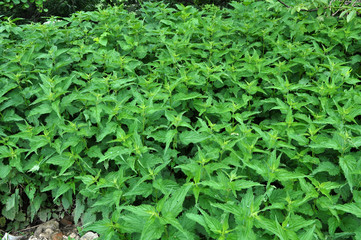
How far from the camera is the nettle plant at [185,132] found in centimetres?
206

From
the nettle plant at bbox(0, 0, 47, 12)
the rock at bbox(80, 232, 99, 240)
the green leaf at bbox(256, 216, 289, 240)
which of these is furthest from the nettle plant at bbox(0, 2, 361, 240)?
the nettle plant at bbox(0, 0, 47, 12)

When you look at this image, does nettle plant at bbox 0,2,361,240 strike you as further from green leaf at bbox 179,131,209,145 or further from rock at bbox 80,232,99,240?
rock at bbox 80,232,99,240

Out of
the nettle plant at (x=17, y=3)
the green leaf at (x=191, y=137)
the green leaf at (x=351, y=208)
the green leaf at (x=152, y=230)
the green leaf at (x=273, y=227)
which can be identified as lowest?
the green leaf at (x=152, y=230)

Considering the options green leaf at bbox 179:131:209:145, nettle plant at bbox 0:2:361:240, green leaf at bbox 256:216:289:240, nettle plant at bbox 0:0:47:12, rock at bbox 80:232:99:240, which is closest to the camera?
green leaf at bbox 256:216:289:240

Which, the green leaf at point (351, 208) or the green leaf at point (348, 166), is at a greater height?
the green leaf at point (348, 166)

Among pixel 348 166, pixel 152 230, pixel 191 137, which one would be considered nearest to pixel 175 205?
pixel 152 230

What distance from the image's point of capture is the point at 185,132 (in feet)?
8.55

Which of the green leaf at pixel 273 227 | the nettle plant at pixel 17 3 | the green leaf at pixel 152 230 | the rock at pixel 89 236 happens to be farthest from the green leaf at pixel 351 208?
the nettle plant at pixel 17 3

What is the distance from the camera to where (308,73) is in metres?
3.26

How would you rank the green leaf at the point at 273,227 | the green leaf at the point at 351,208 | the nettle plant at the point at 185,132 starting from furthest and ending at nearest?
the nettle plant at the point at 185,132 < the green leaf at the point at 351,208 < the green leaf at the point at 273,227

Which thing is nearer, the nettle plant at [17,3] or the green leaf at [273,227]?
the green leaf at [273,227]

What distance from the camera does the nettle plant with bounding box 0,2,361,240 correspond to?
6.76ft

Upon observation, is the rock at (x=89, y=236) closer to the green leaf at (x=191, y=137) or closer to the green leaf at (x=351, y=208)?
the green leaf at (x=191, y=137)

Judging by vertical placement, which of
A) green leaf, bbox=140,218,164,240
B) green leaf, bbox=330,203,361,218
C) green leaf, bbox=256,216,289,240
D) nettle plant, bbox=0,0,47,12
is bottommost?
green leaf, bbox=140,218,164,240
